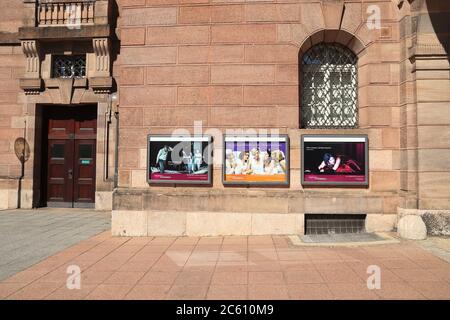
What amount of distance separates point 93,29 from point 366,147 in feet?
32.9

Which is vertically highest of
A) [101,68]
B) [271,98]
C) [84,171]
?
[101,68]

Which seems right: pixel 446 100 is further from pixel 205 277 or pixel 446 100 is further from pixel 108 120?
pixel 108 120

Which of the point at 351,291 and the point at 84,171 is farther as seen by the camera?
the point at 84,171

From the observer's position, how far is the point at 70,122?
45.4 ft

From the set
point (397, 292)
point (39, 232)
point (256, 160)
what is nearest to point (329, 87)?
point (256, 160)

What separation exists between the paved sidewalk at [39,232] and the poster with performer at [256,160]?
3742mm

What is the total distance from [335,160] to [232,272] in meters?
3.82

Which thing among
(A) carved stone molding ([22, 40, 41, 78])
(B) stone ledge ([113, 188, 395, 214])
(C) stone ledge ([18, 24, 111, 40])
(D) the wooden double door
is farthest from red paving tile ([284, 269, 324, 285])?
(A) carved stone molding ([22, 40, 41, 78])

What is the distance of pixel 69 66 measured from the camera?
539 inches

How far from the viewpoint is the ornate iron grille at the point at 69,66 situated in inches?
535

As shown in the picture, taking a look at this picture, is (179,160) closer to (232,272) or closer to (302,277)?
(232,272)

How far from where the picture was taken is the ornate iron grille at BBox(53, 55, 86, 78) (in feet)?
44.6

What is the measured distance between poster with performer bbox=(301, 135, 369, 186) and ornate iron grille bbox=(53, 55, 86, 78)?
9410 mm

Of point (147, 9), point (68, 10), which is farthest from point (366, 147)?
point (68, 10)
